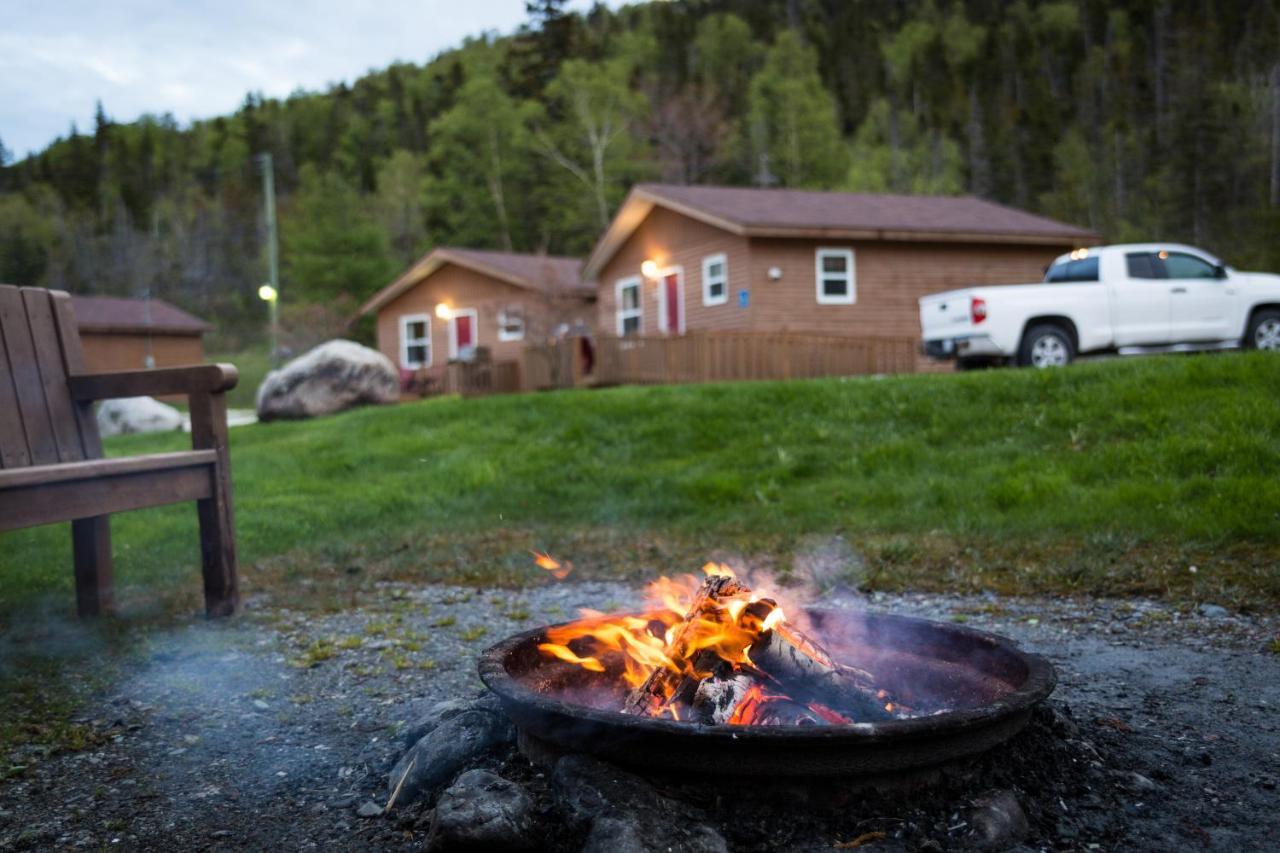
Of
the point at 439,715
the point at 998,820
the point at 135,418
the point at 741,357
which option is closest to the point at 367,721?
the point at 439,715

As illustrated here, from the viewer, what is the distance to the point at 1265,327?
43.6 feet

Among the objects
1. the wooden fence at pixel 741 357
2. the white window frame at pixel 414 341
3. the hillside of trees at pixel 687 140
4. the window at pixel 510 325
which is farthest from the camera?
the hillside of trees at pixel 687 140

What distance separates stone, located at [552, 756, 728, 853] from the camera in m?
1.99

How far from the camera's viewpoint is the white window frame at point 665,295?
23.4 m

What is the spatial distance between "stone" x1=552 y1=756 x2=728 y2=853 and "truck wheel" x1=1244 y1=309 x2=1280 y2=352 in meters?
14.0

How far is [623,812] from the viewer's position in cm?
205

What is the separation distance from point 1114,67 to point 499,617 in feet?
268

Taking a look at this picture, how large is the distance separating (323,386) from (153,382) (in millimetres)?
14214

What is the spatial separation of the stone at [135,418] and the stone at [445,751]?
A: 18356 mm

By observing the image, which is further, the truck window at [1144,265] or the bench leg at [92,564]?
the truck window at [1144,265]

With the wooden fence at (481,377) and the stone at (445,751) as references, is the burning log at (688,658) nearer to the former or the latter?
the stone at (445,751)

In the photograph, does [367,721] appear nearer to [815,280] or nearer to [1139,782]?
[1139,782]

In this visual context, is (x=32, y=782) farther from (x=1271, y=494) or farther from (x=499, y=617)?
(x=1271, y=494)

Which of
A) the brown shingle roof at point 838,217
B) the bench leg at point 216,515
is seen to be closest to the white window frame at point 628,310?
the brown shingle roof at point 838,217
